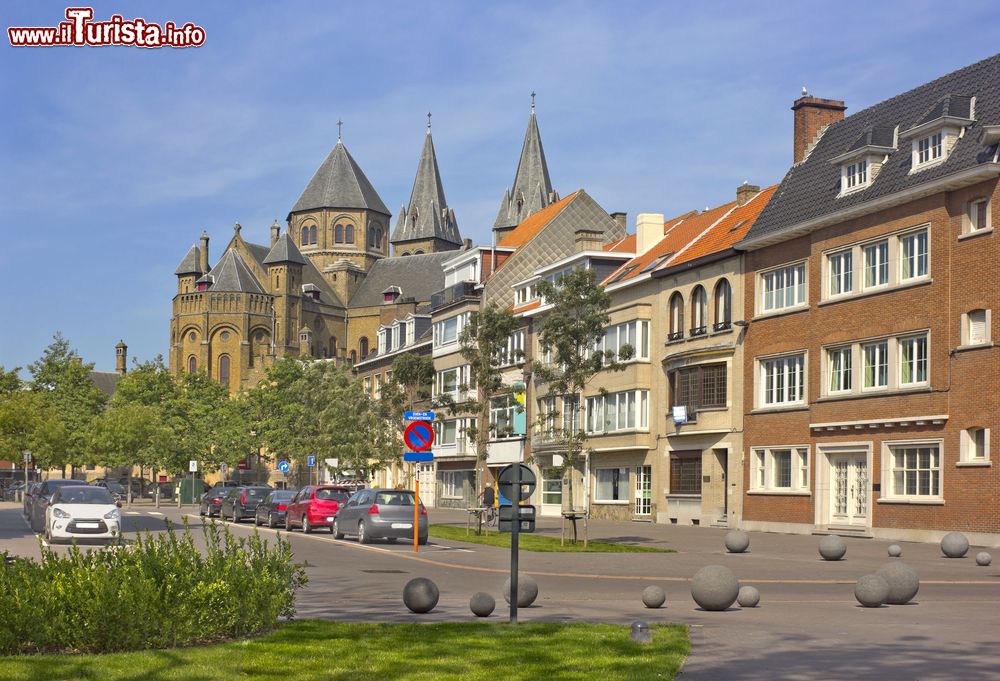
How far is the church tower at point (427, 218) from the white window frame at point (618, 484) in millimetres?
103508

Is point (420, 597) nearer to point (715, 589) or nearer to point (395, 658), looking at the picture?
point (715, 589)

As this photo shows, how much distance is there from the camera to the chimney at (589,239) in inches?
2498

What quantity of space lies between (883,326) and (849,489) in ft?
17.0

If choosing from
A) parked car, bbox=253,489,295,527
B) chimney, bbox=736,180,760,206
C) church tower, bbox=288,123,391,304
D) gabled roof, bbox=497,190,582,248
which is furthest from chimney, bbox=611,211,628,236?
church tower, bbox=288,123,391,304

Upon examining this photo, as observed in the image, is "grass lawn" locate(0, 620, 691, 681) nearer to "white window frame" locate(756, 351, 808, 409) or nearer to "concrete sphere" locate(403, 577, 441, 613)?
"concrete sphere" locate(403, 577, 441, 613)

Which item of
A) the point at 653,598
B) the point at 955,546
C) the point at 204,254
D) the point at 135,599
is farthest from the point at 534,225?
the point at 204,254

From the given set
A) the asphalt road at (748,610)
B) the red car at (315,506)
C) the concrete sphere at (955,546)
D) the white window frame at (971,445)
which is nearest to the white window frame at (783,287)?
the white window frame at (971,445)

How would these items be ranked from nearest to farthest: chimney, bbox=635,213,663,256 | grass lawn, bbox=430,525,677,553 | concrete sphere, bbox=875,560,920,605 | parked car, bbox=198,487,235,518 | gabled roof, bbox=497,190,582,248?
concrete sphere, bbox=875,560,920,605 → grass lawn, bbox=430,525,677,553 → parked car, bbox=198,487,235,518 → chimney, bbox=635,213,663,256 → gabled roof, bbox=497,190,582,248

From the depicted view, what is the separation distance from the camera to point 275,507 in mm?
42438

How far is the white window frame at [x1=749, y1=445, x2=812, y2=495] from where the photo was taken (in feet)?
134

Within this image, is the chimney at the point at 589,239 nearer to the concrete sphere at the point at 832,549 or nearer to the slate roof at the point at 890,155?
the slate roof at the point at 890,155

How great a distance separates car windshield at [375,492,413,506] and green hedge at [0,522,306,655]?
20602mm

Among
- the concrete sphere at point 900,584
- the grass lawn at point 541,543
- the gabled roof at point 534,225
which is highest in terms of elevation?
the gabled roof at point 534,225

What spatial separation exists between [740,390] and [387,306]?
97.8 m
